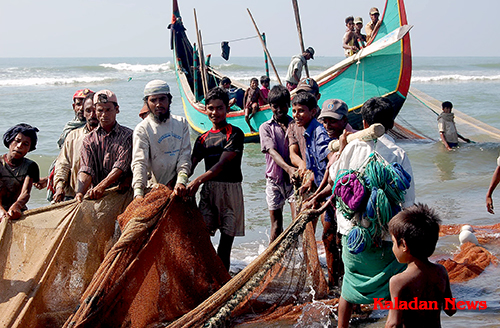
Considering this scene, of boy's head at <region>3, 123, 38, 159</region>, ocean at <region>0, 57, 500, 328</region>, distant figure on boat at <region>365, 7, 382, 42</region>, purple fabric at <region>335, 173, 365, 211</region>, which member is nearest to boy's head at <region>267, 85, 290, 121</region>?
purple fabric at <region>335, 173, 365, 211</region>

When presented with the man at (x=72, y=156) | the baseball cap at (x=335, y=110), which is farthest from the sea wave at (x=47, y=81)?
the baseball cap at (x=335, y=110)

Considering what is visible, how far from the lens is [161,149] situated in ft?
12.8

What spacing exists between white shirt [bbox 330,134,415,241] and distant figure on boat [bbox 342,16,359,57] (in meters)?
9.05

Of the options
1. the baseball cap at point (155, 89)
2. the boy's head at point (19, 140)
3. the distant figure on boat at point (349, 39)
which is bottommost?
the boy's head at point (19, 140)

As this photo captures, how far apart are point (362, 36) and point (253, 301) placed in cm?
938

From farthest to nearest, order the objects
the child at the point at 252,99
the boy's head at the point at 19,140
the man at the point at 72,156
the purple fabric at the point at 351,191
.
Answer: the child at the point at 252,99 → the man at the point at 72,156 → the boy's head at the point at 19,140 → the purple fabric at the point at 351,191

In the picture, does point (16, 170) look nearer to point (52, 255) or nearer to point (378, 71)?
point (52, 255)

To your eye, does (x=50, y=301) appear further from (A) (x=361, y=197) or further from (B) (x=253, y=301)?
(A) (x=361, y=197)

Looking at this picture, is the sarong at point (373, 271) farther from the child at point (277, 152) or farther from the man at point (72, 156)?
the man at point (72, 156)

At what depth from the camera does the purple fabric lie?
291 centimetres

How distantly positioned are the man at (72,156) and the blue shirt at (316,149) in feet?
5.68

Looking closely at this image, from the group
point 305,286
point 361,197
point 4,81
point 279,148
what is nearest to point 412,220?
point 361,197

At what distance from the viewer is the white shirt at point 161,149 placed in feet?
12.4

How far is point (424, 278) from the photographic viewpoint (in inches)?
92.9
